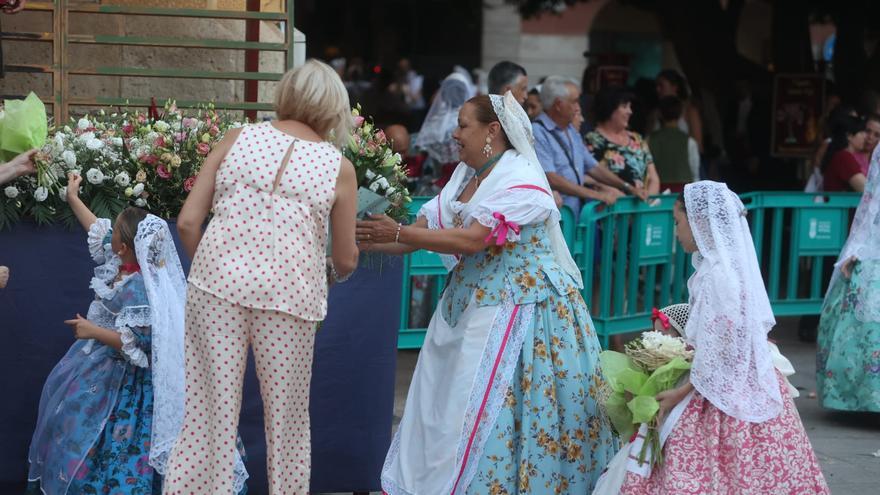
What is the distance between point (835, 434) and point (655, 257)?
6.87 ft

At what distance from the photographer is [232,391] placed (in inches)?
176

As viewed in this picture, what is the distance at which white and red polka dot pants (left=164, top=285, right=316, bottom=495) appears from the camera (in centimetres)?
442

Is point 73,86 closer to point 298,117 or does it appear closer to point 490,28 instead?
point 298,117

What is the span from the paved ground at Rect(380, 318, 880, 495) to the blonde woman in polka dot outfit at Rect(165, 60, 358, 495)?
307 centimetres

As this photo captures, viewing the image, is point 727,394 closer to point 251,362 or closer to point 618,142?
point 251,362

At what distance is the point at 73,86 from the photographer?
825 cm

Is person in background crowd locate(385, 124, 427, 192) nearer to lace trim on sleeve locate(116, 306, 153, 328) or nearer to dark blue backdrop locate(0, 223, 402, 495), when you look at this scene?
dark blue backdrop locate(0, 223, 402, 495)

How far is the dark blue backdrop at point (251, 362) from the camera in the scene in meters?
5.48

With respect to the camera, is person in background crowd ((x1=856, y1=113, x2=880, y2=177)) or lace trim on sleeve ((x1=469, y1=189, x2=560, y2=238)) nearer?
lace trim on sleeve ((x1=469, y1=189, x2=560, y2=238))

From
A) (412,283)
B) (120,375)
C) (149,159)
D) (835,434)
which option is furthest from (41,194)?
(835,434)

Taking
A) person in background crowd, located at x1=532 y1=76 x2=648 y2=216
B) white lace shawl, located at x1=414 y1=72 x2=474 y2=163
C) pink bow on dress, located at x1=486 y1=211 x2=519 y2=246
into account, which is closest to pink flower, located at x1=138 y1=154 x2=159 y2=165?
pink bow on dress, located at x1=486 y1=211 x2=519 y2=246

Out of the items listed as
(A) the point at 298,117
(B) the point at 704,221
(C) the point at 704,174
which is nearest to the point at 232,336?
(A) the point at 298,117

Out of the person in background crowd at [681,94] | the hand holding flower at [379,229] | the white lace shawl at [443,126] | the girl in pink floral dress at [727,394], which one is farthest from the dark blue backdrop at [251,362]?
the person in background crowd at [681,94]

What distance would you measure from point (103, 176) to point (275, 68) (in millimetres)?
3005
